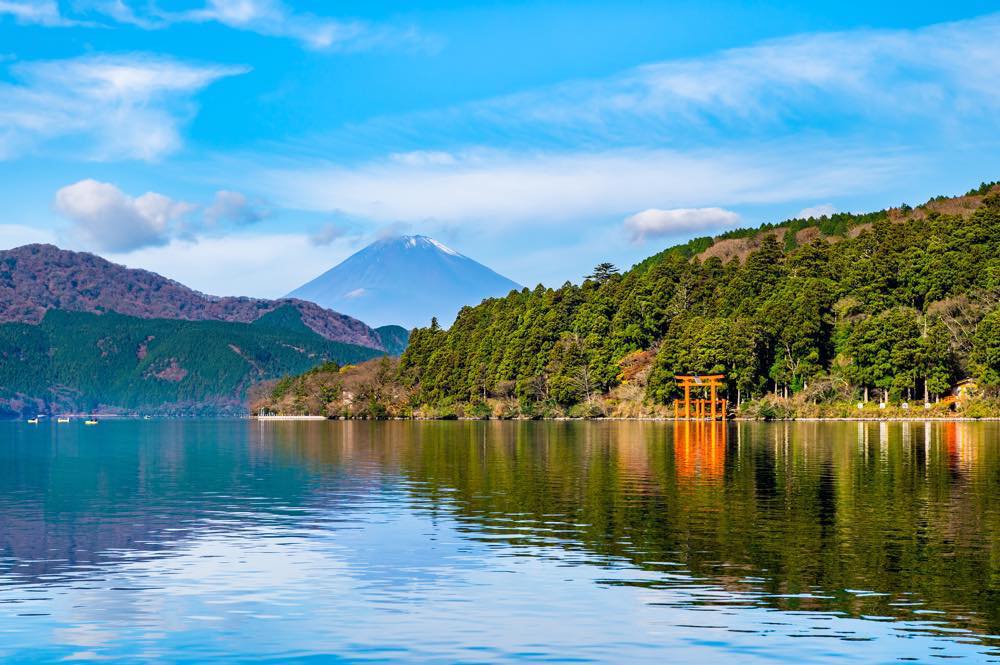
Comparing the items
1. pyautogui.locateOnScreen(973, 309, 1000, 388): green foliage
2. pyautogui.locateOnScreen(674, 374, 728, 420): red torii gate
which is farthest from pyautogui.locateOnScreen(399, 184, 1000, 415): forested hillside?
pyautogui.locateOnScreen(674, 374, 728, 420): red torii gate

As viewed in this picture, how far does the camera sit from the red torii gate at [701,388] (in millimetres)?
120900

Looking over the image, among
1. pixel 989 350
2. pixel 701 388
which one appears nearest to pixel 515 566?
pixel 989 350

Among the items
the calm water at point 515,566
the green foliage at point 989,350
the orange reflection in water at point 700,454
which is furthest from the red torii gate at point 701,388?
the calm water at point 515,566

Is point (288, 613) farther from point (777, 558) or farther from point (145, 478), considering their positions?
point (145, 478)

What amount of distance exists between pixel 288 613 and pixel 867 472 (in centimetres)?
3189

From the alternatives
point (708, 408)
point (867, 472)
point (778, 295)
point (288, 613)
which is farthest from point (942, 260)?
point (288, 613)

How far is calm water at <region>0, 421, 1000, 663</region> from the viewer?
1658cm

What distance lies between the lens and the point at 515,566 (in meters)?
23.0

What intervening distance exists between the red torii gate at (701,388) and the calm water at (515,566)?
7346 cm

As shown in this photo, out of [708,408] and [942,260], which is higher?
[942,260]

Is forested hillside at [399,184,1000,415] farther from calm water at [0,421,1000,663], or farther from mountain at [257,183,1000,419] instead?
calm water at [0,421,1000,663]

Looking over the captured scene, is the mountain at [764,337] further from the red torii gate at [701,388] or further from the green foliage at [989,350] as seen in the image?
the red torii gate at [701,388]

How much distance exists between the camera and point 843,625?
56.6 feet

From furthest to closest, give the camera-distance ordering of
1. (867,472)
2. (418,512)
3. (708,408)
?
(708,408)
(867,472)
(418,512)
